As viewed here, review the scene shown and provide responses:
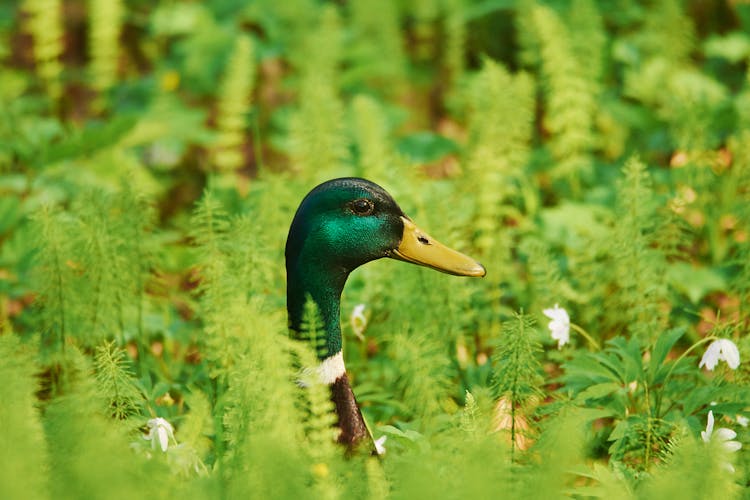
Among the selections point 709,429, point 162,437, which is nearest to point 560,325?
point 709,429

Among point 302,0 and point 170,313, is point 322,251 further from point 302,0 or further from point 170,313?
point 302,0

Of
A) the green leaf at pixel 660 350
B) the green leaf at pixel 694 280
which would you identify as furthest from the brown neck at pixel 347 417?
the green leaf at pixel 694 280

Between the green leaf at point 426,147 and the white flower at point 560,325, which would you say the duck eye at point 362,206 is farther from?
the green leaf at point 426,147

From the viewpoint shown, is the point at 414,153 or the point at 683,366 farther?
the point at 414,153

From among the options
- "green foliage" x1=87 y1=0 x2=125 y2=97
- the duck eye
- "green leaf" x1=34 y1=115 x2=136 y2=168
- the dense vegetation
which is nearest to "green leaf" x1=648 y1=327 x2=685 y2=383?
the dense vegetation

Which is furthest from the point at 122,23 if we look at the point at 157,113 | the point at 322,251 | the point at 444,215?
the point at 322,251

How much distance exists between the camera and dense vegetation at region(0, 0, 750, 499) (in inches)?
86.7

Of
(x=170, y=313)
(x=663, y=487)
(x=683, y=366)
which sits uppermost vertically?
(x=663, y=487)

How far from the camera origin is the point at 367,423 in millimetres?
2852

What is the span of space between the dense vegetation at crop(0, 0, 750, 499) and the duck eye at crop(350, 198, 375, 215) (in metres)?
0.35

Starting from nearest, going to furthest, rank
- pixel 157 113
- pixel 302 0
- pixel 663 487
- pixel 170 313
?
pixel 663 487 → pixel 170 313 → pixel 157 113 → pixel 302 0

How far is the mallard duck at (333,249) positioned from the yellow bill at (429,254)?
0.07m

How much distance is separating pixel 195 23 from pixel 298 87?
0.78 m

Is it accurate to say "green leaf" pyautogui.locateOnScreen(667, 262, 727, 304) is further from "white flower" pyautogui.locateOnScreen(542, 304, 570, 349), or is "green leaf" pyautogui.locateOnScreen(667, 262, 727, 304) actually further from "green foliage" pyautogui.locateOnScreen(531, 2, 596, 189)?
"green foliage" pyautogui.locateOnScreen(531, 2, 596, 189)
